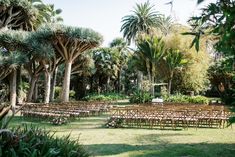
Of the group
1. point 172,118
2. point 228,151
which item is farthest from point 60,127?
point 228,151

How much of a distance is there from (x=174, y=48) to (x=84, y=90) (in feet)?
51.7

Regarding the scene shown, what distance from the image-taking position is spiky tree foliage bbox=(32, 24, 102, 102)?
1156 inches

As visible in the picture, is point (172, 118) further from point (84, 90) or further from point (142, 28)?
point (142, 28)

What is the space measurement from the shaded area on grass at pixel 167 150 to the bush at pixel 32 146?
4596 mm

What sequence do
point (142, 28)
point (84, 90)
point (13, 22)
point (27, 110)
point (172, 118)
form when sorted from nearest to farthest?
point (172, 118) < point (27, 110) < point (13, 22) < point (84, 90) < point (142, 28)

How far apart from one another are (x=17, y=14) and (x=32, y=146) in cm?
3208

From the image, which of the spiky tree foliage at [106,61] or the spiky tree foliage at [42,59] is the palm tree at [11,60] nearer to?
the spiky tree foliage at [42,59]

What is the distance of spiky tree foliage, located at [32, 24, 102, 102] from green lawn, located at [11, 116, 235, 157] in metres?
14.8

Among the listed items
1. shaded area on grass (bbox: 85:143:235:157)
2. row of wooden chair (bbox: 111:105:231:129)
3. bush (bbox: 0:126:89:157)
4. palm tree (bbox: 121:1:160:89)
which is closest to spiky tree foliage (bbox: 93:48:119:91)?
palm tree (bbox: 121:1:160:89)

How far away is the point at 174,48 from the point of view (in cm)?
3709

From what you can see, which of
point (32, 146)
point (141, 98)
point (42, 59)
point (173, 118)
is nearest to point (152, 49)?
point (141, 98)

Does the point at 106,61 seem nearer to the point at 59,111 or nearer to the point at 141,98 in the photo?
the point at 141,98

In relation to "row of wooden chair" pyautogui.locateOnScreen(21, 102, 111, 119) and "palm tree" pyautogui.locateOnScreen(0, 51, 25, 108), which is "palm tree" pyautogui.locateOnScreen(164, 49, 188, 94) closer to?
"row of wooden chair" pyautogui.locateOnScreen(21, 102, 111, 119)

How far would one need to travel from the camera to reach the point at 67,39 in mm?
30531
